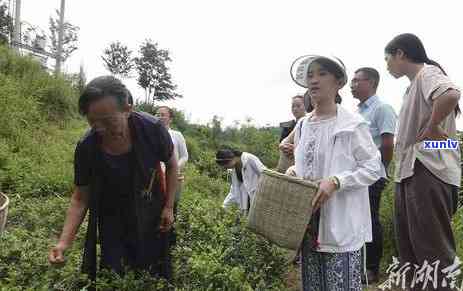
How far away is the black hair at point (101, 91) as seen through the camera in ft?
6.02

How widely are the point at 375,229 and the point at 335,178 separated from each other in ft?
6.16

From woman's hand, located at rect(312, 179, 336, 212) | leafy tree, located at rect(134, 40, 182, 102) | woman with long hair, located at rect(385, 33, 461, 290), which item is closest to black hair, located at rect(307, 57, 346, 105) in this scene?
woman's hand, located at rect(312, 179, 336, 212)

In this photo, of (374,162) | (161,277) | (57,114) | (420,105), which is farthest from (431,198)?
(57,114)

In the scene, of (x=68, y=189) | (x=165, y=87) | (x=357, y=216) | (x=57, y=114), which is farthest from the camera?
(x=165, y=87)

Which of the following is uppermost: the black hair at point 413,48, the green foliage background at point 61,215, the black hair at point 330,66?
the black hair at point 413,48

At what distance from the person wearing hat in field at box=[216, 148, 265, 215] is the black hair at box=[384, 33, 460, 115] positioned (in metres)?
1.83

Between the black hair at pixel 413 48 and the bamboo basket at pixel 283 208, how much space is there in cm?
130

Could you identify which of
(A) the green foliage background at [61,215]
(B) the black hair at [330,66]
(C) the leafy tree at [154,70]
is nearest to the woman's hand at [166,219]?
(A) the green foliage background at [61,215]

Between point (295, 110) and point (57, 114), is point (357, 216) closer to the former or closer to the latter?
point (295, 110)

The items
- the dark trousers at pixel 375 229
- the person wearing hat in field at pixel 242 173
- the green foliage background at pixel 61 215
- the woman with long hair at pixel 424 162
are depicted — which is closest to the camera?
the woman with long hair at pixel 424 162

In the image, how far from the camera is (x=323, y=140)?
6.10 ft

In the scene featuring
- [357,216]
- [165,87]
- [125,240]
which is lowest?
[125,240]

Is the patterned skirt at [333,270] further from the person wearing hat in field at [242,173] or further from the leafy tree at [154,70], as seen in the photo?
the leafy tree at [154,70]

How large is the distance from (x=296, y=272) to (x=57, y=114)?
316 inches
